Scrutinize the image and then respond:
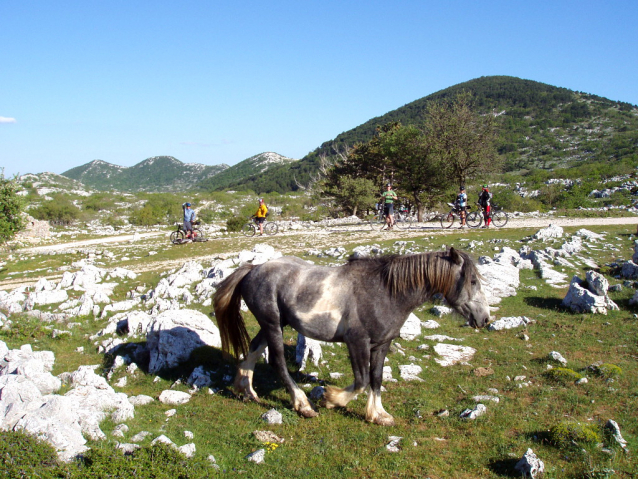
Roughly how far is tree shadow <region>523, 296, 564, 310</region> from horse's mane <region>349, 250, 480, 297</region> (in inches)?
247

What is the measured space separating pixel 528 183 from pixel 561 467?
69416 mm

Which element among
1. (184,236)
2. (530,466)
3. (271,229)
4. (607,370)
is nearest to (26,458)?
(530,466)

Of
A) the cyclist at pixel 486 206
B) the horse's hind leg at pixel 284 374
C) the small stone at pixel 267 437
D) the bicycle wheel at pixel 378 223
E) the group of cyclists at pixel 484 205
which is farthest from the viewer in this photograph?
the bicycle wheel at pixel 378 223

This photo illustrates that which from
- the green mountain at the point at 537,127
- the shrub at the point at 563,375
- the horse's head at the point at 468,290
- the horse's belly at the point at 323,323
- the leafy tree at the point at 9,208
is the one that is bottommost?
the shrub at the point at 563,375

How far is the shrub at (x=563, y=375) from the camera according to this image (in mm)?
6766

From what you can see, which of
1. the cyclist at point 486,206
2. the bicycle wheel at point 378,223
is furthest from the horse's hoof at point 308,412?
the bicycle wheel at point 378,223

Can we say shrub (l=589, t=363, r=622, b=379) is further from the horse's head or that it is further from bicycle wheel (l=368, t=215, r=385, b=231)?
bicycle wheel (l=368, t=215, r=385, b=231)

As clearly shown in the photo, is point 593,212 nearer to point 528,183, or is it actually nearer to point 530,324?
point 530,324

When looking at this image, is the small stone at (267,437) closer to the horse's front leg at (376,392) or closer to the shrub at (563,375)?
the horse's front leg at (376,392)

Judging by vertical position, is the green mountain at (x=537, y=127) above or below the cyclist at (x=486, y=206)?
above

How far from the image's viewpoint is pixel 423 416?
5.92 m

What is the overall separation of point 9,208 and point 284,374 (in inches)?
875

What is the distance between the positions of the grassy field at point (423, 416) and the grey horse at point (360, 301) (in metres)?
0.57

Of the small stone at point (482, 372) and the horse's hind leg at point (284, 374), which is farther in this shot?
the small stone at point (482, 372)
